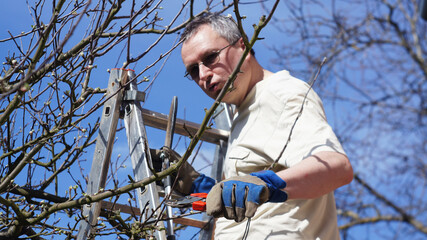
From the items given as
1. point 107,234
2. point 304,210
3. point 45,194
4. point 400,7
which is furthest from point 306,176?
point 400,7

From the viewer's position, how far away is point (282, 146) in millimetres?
2482

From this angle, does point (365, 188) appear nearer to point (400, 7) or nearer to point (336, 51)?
point (336, 51)

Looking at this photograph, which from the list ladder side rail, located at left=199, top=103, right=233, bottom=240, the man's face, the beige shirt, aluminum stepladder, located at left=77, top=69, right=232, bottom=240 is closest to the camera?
the beige shirt

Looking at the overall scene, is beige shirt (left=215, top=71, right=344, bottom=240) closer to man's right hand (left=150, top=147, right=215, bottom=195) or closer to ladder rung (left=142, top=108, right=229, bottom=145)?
man's right hand (left=150, top=147, right=215, bottom=195)

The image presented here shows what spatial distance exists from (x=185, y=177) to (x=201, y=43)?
80cm

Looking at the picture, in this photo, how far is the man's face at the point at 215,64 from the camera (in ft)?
9.47

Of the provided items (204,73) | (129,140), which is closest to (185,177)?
(129,140)

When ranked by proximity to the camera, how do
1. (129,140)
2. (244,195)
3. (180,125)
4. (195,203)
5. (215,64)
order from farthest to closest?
(180,125) → (129,140) → (215,64) → (195,203) → (244,195)

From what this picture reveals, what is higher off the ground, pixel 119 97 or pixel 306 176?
pixel 119 97

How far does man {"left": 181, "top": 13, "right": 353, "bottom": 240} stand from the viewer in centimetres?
207

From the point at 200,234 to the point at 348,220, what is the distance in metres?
4.21

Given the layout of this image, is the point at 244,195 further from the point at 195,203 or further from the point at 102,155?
the point at 102,155

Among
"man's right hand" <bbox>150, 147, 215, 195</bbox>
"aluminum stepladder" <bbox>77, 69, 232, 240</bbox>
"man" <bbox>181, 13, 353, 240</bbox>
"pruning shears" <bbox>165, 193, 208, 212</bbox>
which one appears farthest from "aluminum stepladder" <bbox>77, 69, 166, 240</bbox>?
"man" <bbox>181, 13, 353, 240</bbox>

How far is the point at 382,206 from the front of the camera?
7.06 meters
